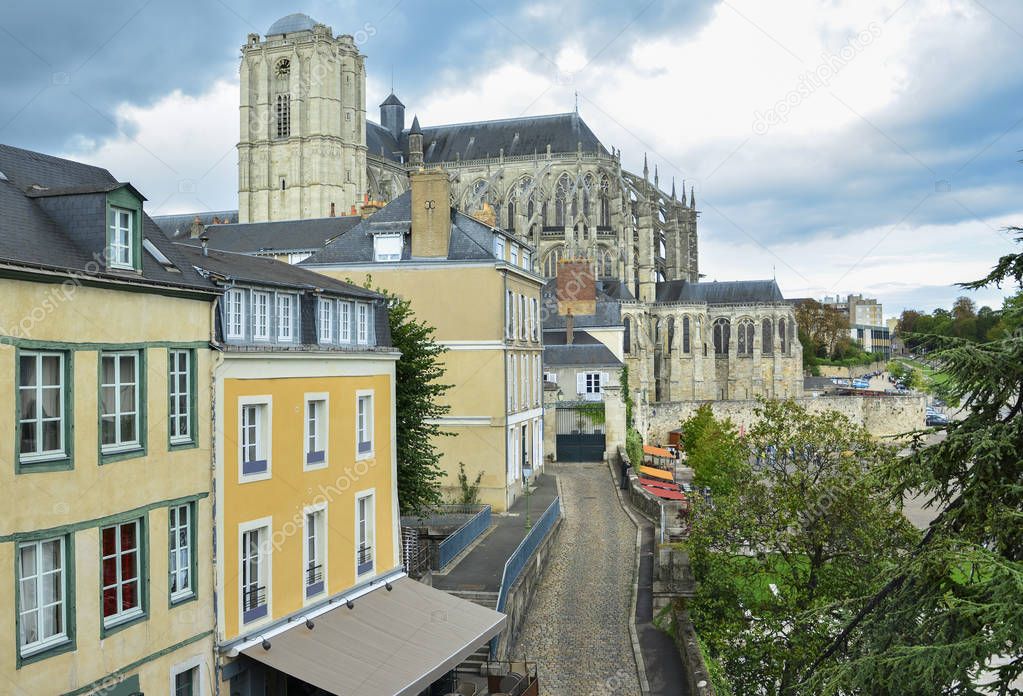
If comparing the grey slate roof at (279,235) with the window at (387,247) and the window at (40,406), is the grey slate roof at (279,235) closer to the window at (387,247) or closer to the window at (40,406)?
the window at (387,247)

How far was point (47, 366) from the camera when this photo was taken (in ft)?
33.9

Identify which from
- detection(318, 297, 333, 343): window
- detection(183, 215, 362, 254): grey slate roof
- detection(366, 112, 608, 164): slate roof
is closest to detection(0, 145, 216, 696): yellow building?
detection(318, 297, 333, 343): window

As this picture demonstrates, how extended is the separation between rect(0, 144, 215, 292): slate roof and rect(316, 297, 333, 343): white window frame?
3.41 m

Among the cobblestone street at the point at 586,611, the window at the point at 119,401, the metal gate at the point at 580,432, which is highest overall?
the window at the point at 119,401

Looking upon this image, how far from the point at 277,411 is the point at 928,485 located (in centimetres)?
949

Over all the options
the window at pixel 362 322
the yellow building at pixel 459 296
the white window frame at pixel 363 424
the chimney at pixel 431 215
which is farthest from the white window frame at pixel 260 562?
the chimney at pixel 431 215

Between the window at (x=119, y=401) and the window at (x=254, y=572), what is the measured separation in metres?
2.74

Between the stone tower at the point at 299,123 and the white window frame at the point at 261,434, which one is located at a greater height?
the stone tower at the point at 299,123

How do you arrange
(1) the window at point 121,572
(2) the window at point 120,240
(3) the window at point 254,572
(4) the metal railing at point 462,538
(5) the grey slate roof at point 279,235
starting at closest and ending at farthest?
(1) the window at point 121,572 → (2) the window at point 120,240 → (3) the window at point 254,572 → (4) the metal railing at point 462,538 → (5) the grey slate roof at point 279,235

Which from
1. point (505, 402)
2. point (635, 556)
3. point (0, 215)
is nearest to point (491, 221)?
point (505, 402)

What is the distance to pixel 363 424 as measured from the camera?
1731cm

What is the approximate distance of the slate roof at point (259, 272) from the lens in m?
14.4

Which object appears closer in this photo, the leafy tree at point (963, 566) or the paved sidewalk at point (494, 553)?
the leafy tree at point (963, 566)

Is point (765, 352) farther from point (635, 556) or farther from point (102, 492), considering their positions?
point (102, 492)
